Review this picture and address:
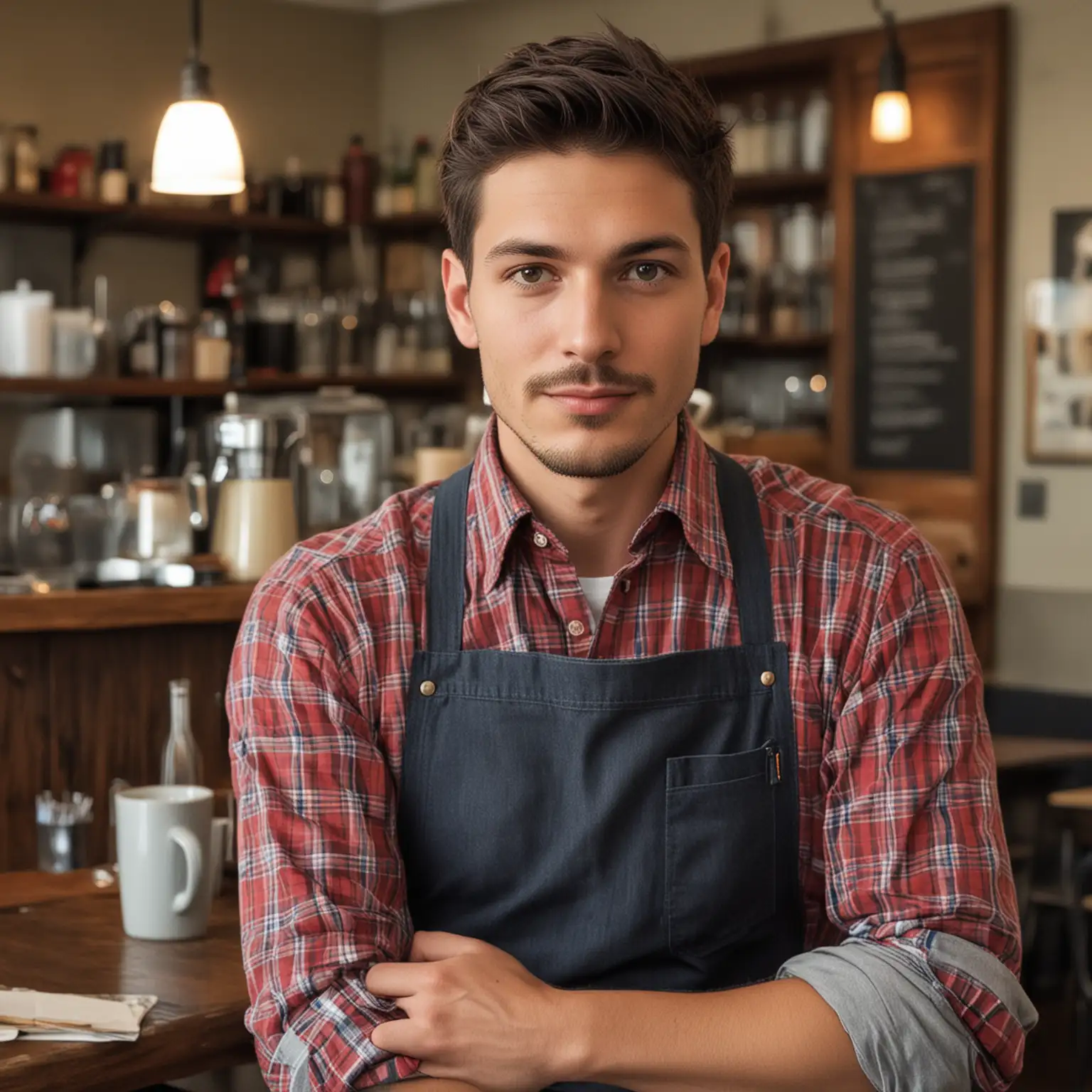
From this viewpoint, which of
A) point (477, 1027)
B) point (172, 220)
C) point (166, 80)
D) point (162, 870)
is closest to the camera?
point (477, 1027)

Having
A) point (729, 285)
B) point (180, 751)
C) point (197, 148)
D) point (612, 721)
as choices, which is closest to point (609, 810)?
point (612, 721)

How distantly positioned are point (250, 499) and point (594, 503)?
6.81 feet

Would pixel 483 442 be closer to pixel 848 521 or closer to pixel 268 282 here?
pixel 848 521

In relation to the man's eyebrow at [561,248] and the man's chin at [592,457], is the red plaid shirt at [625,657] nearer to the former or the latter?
the man's chin at [592,457]

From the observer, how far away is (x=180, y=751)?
212 centimetres

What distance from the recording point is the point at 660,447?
1646 millimetres

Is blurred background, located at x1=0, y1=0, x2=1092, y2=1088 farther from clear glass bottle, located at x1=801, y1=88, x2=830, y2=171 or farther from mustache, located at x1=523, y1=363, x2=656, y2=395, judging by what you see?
→ mustache, located at x1=523, y1=363, x2=656, y2=395

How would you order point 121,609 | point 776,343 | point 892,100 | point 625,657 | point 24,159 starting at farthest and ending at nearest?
point 776,343
point 24,159
point 892,100
point 121,609
point 625,657

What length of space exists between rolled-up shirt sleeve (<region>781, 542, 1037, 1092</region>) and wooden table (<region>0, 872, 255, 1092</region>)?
519mm

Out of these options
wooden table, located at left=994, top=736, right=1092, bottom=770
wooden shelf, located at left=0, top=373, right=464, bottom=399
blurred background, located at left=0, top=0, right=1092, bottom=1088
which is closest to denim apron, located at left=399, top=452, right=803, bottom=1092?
blurred background, located at left=0, top=0, right=1092, bottom=1088

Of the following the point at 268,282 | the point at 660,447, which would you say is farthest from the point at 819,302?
the point at 660,447

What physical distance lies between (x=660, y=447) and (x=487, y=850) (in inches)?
16.5

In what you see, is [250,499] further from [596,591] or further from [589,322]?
[589,322]

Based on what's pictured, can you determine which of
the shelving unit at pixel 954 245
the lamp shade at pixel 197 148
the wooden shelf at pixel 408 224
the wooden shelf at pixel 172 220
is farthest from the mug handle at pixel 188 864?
the wooden shelf at pixel 408 224
